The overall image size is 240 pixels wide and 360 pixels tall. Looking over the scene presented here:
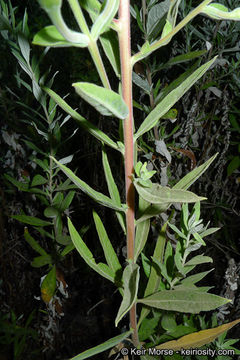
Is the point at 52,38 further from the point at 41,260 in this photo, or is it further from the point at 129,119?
the point at 41,260

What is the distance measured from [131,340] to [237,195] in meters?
0.74

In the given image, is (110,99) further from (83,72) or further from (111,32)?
(83,72)

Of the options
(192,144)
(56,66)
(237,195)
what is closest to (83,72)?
(56,66)

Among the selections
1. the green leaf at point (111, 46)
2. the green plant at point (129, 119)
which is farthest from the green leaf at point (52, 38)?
the green leaf at point (111, 46)

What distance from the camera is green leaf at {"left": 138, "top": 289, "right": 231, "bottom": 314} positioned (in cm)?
46

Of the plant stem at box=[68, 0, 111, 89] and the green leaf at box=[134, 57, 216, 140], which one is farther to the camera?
the green leaf at box=[134, 57, 216, 140]

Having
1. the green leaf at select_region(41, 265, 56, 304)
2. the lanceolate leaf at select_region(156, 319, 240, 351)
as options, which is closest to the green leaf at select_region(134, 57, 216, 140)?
the lanceolate leaf at select_region(156, 319, 240, 351)

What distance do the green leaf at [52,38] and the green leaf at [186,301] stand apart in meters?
0.38

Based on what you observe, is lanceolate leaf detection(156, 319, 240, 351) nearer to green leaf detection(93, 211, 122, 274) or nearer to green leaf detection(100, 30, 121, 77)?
green leaf detection(93, 211, 122, 274)

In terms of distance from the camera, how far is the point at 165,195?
354 mm

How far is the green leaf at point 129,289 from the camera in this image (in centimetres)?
37

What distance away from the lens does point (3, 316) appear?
1106 mm

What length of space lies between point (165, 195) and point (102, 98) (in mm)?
129

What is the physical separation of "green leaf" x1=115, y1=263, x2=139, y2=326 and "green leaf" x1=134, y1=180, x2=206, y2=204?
4.3 inches
